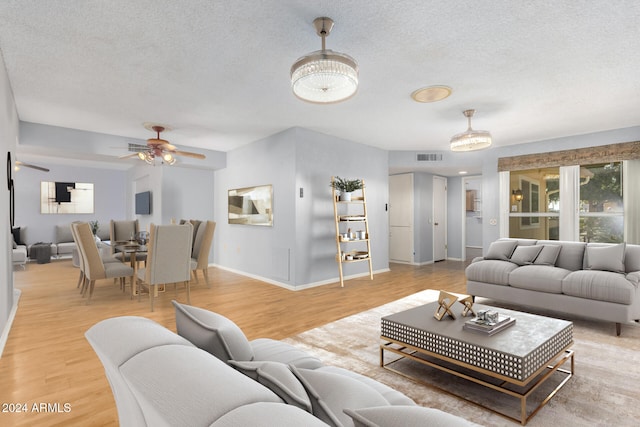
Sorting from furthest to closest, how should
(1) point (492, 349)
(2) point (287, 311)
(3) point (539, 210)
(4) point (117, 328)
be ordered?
(3) point (539, 210)
(2) point (287, 311)
(1) point (492, 349)
(4) point (117, 328)

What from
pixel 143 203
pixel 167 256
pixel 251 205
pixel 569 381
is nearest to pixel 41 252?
pixel 143 203

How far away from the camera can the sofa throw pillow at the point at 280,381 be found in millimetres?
829

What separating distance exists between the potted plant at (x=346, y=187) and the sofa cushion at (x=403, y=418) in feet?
16.2

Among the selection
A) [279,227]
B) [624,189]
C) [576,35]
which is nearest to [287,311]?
[279,227]

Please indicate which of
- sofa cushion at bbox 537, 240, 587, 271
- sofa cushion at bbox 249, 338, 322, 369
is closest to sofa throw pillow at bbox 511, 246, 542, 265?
sofa cushion at bbox 537, 240, 587, 271

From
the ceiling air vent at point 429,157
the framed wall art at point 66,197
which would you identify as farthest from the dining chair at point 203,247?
the framed wall art at point 66,197

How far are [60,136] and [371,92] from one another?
4.80 meters

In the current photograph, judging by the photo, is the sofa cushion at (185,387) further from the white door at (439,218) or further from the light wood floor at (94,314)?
the white door at (439,218)

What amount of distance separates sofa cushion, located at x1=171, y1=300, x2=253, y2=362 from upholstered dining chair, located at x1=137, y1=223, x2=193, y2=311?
2954mm

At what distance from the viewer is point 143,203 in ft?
25.8

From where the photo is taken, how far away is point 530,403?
2.08 meters

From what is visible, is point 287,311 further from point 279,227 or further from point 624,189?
point 624,189

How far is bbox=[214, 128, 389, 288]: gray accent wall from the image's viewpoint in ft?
17.5

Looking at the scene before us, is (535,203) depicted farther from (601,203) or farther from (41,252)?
(41,252)
